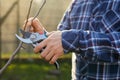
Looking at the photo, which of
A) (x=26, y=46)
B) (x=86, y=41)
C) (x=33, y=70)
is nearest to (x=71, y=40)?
(x=86, y=41)

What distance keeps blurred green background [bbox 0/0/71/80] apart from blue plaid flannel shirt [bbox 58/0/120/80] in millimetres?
3551

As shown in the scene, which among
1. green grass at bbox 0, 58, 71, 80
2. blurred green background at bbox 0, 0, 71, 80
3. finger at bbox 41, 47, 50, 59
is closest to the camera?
finger at bbox 41, 47, 50, 59

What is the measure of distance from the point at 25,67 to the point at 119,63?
4674mm

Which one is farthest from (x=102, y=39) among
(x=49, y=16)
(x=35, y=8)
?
(x=49, y=16)

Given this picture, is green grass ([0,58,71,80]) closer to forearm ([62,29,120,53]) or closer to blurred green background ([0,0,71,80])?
blurred green background ([0,0,71,80])

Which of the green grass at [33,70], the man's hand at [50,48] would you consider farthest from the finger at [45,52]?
the green grass at [33,70]

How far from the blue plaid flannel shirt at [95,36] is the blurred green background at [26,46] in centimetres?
355

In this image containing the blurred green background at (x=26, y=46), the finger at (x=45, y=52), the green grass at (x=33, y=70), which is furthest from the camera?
the blurred green background at (x=26, y=46)

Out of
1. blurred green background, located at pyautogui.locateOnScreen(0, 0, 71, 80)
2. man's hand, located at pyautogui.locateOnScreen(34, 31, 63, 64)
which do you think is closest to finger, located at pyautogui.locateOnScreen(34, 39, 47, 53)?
man's hand, located at pyautogui.locateOnScreen(34, 31, 63, 64)

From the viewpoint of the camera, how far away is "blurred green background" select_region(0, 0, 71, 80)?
226 inches

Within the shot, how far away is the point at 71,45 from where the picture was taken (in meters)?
1.67

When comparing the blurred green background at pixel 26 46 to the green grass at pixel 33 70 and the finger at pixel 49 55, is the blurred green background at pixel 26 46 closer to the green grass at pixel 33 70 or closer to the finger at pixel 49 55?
the green grass at pixel 33 70

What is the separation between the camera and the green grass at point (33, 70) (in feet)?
18.2

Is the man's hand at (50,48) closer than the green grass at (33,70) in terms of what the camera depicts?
Yes
